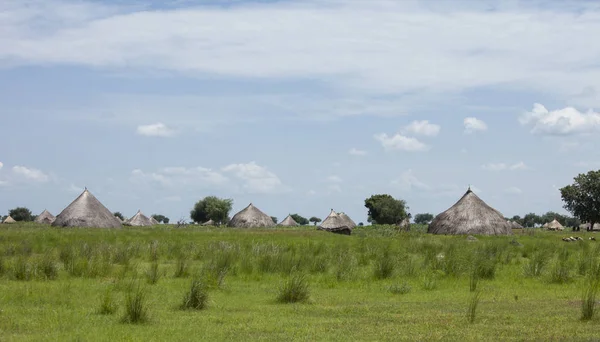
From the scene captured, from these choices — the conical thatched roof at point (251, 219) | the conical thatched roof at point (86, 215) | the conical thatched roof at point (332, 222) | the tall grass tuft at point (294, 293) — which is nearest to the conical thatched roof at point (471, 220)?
the conical thatched roof at point (332, 222)

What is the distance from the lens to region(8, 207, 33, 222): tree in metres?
120

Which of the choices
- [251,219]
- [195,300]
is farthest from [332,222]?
[195,300]

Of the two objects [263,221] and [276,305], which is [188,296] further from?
[263,221]

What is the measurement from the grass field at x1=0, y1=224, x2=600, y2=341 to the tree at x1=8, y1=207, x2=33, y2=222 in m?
102

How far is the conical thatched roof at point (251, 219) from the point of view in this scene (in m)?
69.9

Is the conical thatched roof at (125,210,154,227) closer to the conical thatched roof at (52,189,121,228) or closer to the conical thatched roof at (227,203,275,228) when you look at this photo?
the conical thatched roof at (227,203,275,228)

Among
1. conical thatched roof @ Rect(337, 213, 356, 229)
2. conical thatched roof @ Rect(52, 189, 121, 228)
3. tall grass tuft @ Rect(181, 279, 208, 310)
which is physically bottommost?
tall grass tuft @ Rect(181, 279, 208, 310)

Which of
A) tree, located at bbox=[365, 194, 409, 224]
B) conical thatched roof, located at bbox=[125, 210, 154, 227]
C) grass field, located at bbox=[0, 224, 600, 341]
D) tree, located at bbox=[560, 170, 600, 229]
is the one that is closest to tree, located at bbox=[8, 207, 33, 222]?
conical thatched roof, located at bbox=[125, 210, 154, 227]

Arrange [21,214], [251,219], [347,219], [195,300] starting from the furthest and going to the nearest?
1. [21,214]
2. [347,219]
3. [251,219]
4. [195,300]

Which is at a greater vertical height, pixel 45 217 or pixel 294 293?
pixel 45 217

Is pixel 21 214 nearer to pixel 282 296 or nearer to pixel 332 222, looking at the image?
pixel 332 222

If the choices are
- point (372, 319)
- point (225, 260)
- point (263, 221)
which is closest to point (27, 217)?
Result: point (263, 221)

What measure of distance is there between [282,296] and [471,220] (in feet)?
121

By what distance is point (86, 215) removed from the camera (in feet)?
171
